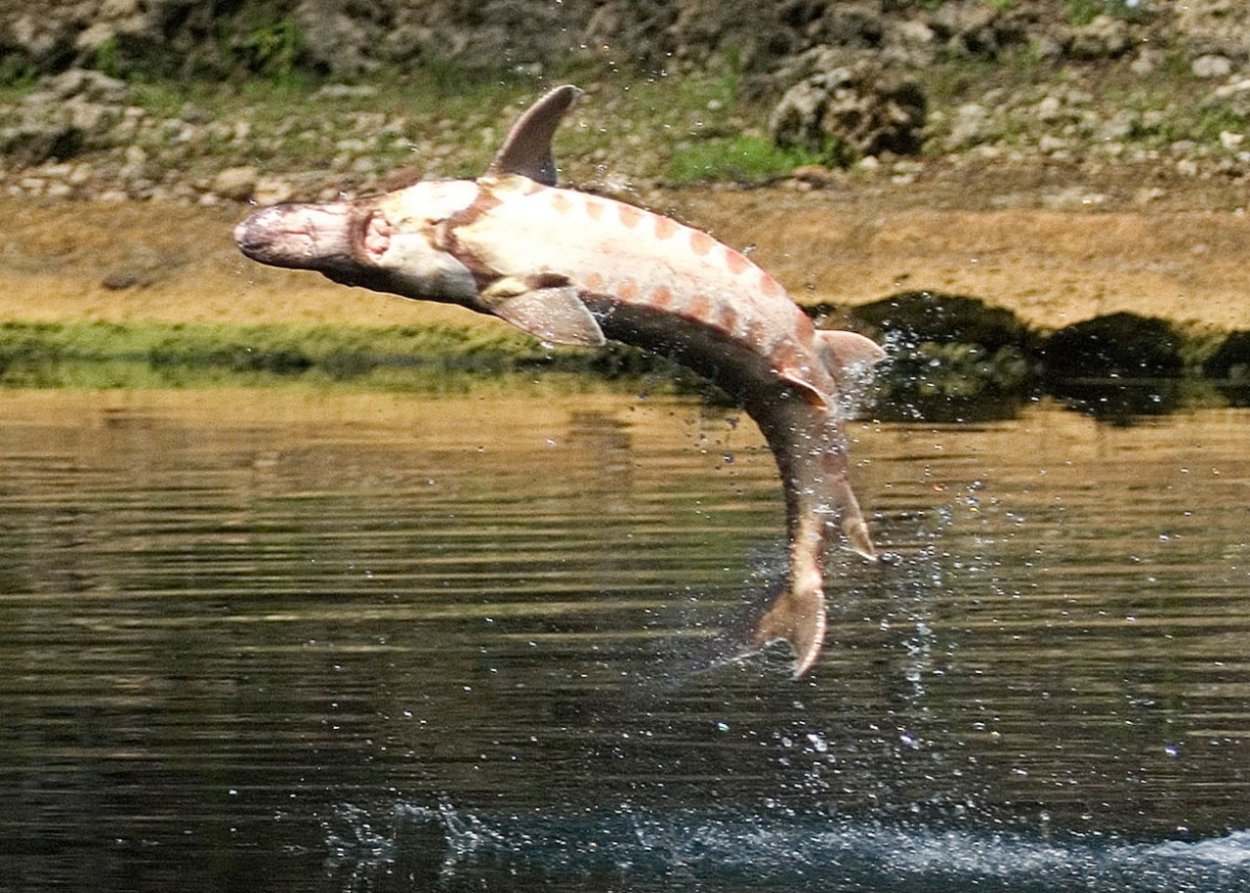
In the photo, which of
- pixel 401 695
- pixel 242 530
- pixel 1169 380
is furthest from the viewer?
pixel 1169 380

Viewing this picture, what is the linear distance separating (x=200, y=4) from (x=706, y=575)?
18.0 meters

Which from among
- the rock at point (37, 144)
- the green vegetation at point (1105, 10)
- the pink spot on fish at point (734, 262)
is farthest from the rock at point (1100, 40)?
the pink spot on fish at point (734, 262)

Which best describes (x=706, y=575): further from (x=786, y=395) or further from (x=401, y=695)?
(x=786, y=395)

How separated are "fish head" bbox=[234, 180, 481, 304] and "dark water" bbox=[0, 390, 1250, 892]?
1.39 meters

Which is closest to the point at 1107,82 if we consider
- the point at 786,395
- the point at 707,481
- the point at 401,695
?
the point at 707,481

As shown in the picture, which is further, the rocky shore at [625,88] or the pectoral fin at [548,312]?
the rocky shore at [625,88]

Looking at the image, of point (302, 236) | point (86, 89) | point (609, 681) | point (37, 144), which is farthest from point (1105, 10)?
point (302, 236)

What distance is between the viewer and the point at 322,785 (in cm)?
673

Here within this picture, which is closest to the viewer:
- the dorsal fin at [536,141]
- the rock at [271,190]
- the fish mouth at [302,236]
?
the fish mouth at [302,236]

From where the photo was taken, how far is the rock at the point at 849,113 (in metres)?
22.8

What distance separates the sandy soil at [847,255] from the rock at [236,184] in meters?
0.44

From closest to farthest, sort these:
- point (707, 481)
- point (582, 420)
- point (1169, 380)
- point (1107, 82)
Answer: point (707, 481), point (582, 420), point (1169, 380), point (1107, 82)

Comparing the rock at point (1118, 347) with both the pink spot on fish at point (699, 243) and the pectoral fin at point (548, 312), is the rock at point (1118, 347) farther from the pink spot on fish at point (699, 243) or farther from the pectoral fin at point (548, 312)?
the pectoral fin at point (548, 312)

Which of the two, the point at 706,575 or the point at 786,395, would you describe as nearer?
the point at 786,395
